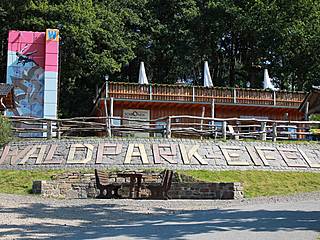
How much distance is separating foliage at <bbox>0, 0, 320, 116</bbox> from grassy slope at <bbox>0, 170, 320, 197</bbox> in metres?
21.5

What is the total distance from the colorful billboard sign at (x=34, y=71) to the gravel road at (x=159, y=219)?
1843 cm

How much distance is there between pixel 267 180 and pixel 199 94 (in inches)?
661

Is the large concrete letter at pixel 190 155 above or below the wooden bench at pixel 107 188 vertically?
above

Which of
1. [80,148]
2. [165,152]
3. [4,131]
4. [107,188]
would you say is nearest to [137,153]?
[165,152]

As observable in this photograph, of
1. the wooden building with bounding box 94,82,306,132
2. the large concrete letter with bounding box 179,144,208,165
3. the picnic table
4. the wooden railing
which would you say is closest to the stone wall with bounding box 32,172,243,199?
the picnic table

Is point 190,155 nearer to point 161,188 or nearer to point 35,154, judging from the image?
point 161,188

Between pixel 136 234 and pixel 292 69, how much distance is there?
38972 mm

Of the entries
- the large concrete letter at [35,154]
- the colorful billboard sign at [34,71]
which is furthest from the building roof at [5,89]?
the colorful billboard sign at [34,71]

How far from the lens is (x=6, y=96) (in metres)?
24.3

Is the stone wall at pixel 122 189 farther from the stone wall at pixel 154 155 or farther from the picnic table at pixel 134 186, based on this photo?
the stone wall at pixel 154 155

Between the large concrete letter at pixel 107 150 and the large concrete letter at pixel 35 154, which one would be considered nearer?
the large concrete letter at pixel 35 154

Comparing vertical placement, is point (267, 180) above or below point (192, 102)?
below

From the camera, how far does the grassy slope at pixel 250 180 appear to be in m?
17.8

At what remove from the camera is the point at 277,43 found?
4494cm
